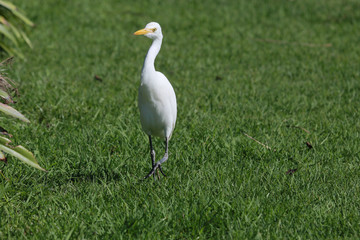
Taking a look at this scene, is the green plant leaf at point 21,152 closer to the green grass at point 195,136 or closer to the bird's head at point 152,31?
the green grass at point 195,136

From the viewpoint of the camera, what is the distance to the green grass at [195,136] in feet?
10.0

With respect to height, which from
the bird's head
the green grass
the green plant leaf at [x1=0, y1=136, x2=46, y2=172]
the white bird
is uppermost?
the bird's head

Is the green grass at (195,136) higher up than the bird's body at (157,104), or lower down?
lower down

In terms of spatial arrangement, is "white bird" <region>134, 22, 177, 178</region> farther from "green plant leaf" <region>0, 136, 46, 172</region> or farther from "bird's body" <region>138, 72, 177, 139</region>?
"green plant leaf" <region>0, 136, 46, 172</region>

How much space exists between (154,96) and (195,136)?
4.30 feet

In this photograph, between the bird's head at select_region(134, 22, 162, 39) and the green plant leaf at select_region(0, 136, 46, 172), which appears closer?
the green plant leaf at select_region(0, 136, 46, 172)

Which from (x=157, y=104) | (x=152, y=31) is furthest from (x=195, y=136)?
(x=152, y=31)

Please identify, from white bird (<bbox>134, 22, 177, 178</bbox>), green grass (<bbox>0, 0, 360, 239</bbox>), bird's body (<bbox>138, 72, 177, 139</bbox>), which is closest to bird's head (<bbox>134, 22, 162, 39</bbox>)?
white bird (<bbox>134, 22, 177, 178</bbox>)

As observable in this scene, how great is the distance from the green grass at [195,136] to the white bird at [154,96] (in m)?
0.41

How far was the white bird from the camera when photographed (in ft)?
11.2

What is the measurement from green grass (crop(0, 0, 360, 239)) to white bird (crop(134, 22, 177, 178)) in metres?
0.41

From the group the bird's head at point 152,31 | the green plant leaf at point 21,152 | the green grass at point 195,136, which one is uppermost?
the bird's head at point 152,31

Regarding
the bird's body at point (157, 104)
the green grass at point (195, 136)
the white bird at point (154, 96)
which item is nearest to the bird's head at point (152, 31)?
the white bird at point (154, 96)

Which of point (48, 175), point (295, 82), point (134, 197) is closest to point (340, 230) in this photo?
point (134, 197)
